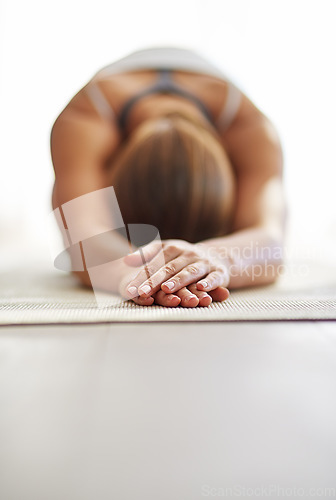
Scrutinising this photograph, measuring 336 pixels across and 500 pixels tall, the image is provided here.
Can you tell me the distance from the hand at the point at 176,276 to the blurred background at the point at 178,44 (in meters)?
1.47

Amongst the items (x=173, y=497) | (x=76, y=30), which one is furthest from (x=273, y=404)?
(x=76, y=30)

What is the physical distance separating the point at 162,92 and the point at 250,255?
0.69 metres

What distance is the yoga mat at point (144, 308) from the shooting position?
0.41 metres

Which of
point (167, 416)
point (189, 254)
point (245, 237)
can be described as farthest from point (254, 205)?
point (167, 416)

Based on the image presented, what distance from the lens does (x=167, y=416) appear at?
285 mm

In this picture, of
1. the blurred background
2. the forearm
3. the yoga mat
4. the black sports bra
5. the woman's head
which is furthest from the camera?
the blurred background

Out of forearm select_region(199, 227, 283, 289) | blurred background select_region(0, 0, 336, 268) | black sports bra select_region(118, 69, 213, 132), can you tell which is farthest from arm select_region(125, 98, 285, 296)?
blurred background select_region(0, 0, 336, 268)

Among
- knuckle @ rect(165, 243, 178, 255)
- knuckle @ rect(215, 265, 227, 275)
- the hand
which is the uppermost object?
knuckle @ rect(165, 243, 178, 255)

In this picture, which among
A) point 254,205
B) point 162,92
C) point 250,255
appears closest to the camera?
point 250,255

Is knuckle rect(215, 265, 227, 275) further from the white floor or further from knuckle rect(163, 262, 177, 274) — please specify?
the white floor

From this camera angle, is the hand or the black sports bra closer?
the hand

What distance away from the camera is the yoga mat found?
0.41 m

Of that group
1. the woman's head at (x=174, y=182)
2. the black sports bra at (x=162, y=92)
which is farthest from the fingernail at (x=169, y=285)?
the black sports bra at (x=162, y=92)

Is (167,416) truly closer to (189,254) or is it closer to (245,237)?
(189,254)
